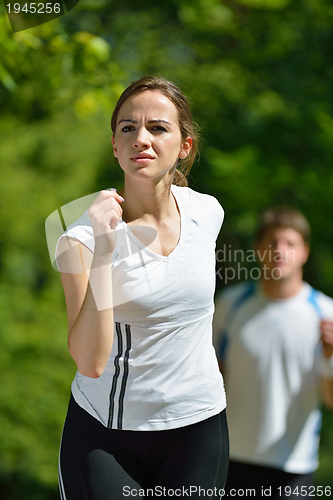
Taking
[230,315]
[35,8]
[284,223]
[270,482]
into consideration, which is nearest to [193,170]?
[35,8]

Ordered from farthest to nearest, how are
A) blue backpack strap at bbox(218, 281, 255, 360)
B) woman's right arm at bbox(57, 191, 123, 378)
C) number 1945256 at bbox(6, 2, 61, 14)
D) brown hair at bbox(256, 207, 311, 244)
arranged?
number 1945256 at bbox(6, 2, 61, 14) < brown hair at bbox(256, 207, 311, 244) < blue backpack strap at bbox(218, 281, 255, 360) < woman's right arm at bbox(57, 191, 123, 378)

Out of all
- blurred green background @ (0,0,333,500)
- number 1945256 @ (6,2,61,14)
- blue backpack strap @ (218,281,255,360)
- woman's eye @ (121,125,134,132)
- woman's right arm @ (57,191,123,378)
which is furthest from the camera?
blurred green background @ (0,0,333,500)

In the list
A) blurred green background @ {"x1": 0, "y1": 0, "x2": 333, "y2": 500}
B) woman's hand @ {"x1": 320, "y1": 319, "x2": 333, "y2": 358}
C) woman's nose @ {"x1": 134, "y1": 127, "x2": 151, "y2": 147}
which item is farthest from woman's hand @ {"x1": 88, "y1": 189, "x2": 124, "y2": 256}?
blurred green background @ {"x1": 0, "y1": 0, "x2": 333, "y2": 500}

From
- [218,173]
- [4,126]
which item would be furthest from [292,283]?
[4,126]

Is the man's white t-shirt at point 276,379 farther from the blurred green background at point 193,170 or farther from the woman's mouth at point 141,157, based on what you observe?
the blurred green background at point 193,170

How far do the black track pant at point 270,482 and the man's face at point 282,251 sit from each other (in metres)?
0.51

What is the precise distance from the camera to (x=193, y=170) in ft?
9.62

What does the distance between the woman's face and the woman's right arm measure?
0.10 meters

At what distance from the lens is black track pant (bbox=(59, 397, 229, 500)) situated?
0.85 m

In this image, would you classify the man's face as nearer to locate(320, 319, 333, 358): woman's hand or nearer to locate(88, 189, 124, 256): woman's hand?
locate(320, 319, 333, 358): woman's hand

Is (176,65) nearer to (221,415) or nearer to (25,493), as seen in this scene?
(221,415)

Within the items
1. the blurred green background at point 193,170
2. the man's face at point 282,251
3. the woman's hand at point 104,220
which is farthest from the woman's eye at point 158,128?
→ the blurred green background at point 193,170

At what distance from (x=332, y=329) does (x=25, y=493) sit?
12.3 ft

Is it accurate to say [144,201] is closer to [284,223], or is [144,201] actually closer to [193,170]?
[284,223]
